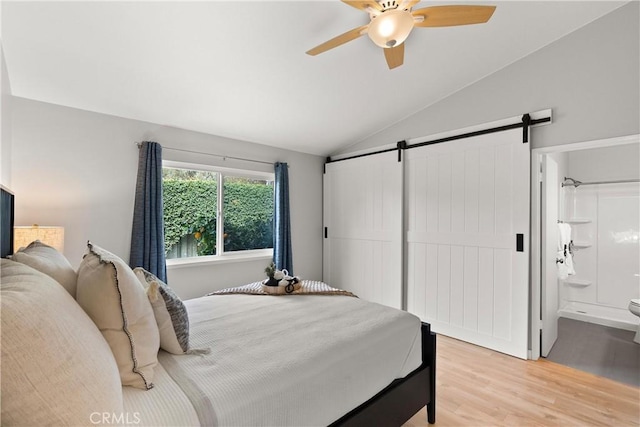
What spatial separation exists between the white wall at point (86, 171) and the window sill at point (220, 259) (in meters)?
0.06

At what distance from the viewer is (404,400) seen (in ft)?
5.76

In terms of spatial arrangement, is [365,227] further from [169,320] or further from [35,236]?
[35,236]

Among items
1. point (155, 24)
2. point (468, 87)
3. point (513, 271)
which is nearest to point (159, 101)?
point (155, 24)

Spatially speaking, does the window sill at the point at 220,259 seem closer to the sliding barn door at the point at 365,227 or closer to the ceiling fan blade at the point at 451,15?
the sliding barn door at the point at 365,227

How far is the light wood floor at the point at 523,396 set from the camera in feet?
6.57

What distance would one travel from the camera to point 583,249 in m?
4.30

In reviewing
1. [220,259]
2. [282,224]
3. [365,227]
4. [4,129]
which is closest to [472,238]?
[365,227]

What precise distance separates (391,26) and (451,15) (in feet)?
1.21

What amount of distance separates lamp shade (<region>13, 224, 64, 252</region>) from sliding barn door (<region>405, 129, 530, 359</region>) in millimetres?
3420

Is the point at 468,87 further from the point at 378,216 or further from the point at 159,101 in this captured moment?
the point at 159,101

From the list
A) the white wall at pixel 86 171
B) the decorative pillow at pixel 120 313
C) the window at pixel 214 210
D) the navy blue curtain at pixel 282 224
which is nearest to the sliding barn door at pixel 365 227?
the navy blue curtain at pixel 282 224

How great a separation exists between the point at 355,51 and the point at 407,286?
2.70 meters

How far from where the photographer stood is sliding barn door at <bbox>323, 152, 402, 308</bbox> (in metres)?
3.94

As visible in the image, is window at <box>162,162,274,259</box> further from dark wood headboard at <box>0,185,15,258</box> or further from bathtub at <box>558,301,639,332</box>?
bathtub at <box>558,301,639,332</box>
